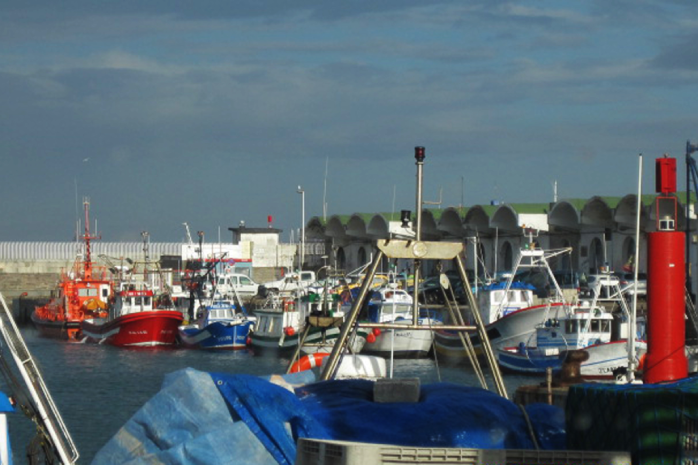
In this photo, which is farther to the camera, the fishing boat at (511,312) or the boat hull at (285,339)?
the boat hull at (285,339)

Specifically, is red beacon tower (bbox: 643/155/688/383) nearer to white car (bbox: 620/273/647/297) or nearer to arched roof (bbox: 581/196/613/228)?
white car (bbox: 620/273/647/297)

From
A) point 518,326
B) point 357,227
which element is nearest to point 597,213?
point 518,326

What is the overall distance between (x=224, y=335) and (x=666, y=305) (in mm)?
37912

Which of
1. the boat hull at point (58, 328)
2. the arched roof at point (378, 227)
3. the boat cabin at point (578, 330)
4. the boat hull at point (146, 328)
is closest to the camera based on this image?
the boat cabin at point (578, 330)

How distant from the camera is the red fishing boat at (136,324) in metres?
52.1

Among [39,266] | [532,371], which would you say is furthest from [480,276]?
[39,266]

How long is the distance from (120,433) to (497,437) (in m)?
3.14

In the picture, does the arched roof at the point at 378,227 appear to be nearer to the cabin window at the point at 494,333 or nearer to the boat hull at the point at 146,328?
the boat hull at the point at 146,328

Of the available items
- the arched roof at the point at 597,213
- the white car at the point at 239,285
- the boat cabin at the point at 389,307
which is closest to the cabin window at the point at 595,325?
the boat cabin at the point at 389,307

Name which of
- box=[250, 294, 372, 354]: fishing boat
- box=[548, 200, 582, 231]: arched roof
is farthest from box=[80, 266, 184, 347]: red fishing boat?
box=[548, 200, 582, 231]: arched roof

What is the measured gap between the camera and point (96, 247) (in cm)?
8544

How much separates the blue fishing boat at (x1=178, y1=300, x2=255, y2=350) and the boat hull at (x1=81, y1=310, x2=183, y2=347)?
58cm

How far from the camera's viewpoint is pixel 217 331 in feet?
164

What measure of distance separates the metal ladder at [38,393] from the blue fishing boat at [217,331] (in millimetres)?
37777
